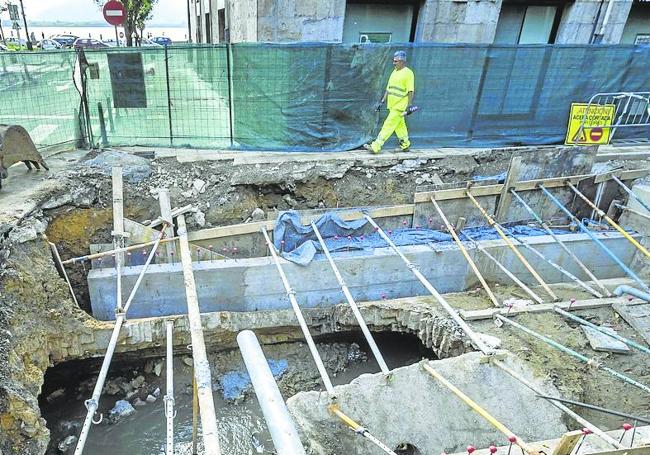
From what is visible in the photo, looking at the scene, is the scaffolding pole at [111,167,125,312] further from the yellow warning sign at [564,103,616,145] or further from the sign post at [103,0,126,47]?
the yellow warning sign at [564,103,616,145]

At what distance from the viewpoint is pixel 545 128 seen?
34.8 ft

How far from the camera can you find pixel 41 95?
8.12 metres

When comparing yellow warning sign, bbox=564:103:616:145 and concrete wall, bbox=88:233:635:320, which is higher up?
yellow warning sign, bbox=564:103:616:145

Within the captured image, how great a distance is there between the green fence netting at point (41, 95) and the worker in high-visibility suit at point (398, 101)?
5.96 meters

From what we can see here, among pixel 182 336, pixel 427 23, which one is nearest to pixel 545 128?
pixel 427 23

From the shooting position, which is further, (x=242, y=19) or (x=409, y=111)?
(x=242, y=19)

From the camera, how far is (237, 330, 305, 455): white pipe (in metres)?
1.72

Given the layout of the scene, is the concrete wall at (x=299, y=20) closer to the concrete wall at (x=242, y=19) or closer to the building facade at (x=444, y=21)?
the building facade at (x=444, y=21)

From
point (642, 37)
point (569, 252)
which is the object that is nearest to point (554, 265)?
point (569, 252)

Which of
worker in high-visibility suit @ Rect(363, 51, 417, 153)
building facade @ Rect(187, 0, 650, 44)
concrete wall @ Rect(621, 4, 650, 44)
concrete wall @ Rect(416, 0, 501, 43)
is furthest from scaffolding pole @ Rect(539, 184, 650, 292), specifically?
concrete wall @ Rect(621, 4, 650, 44)

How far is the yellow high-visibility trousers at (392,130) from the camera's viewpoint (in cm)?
892

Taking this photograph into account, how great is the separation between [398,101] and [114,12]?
590cm

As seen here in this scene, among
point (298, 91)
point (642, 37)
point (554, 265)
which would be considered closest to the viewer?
point (554, 265)

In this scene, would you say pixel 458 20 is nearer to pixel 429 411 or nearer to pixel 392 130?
pixel 392 130
